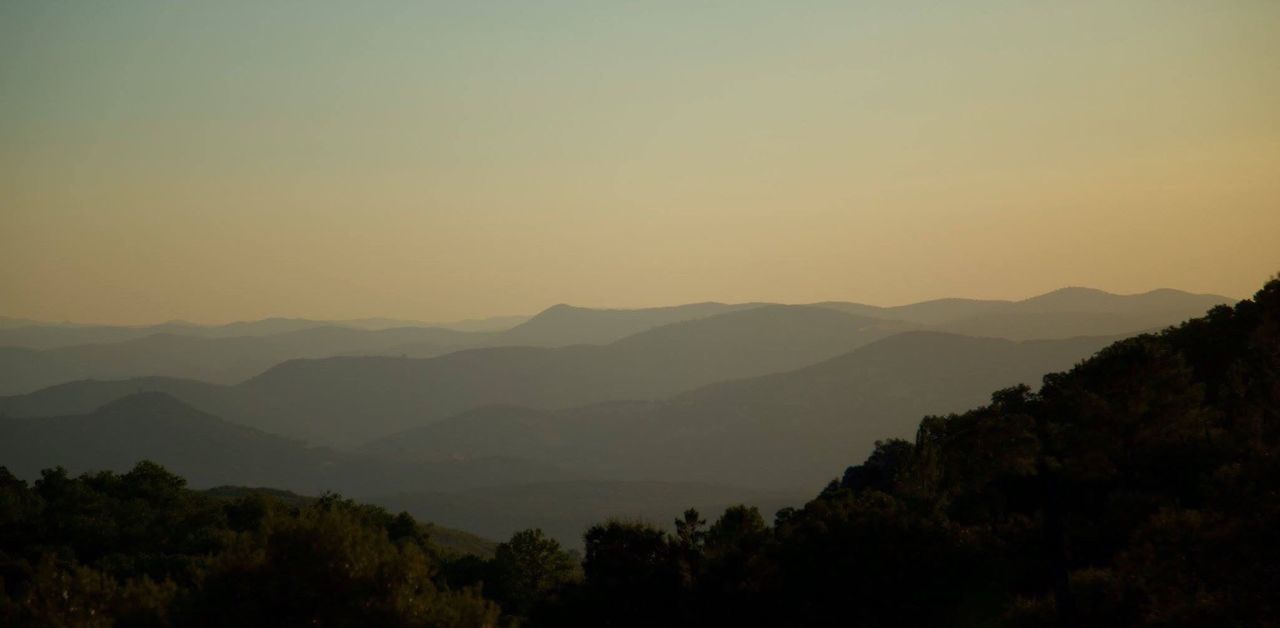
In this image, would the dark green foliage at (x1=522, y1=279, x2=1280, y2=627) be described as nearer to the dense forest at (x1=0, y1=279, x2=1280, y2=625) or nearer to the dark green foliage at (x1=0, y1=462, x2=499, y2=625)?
the dense forest at (x1=0, y1=279, x2=1280, y2=625)

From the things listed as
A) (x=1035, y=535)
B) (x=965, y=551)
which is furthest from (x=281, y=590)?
(x=965, y=551)

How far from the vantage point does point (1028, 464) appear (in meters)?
48.0

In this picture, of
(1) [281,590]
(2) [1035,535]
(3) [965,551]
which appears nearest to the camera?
(1) [281,590]

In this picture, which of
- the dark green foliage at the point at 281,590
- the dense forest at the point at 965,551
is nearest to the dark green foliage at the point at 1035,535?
the dense forest at the point at 965,551

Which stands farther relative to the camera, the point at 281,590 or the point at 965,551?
the point at 965,551

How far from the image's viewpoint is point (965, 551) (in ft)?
170

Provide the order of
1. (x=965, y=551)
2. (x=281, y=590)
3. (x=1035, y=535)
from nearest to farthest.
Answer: (x=281, y=590) < (x=1035, y=535) < (x=965, y=551)

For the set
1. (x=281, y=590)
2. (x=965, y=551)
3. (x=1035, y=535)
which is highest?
(x=281, y=590)

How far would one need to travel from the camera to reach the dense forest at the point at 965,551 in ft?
99.9

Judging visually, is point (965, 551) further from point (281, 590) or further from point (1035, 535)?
point (281, 590)

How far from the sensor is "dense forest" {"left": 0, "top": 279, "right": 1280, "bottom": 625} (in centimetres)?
3044

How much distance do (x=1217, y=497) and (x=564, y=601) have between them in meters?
34.5

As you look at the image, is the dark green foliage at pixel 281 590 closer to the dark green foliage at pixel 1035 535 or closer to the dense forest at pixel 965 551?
the dense forest at pixel 965 551

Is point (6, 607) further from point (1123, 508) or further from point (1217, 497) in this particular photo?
point (1123, 508)
